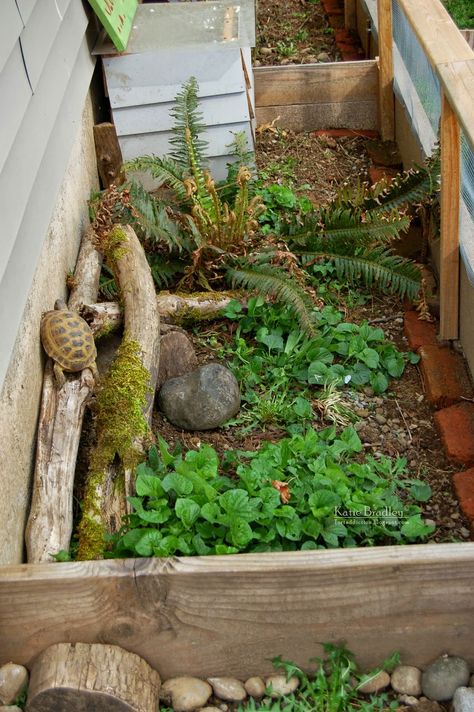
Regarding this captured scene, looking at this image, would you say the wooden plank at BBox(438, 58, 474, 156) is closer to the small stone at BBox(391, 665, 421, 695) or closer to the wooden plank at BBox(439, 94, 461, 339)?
the wooden plank at BBox(439, 94, 461, 339)

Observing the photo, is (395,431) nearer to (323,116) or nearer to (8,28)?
(8,28)

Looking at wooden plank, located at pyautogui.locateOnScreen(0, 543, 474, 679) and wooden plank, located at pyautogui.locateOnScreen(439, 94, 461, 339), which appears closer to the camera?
wooden plank, located at pyautogui.locateOnScreen(0, 543, 474, 679)

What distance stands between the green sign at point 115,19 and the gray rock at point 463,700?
362 centimetres

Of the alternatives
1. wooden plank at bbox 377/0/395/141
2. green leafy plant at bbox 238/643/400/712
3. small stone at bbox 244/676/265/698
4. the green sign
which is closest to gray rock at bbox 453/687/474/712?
green leafy plant at bbox 238/643/400/712

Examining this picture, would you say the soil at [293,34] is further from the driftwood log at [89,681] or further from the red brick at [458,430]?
the driftwood log at [89,681]

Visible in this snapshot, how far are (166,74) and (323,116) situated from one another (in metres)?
1.39

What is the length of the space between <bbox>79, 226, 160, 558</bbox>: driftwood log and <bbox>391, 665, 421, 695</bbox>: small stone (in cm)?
103

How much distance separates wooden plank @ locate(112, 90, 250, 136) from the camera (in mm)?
4711

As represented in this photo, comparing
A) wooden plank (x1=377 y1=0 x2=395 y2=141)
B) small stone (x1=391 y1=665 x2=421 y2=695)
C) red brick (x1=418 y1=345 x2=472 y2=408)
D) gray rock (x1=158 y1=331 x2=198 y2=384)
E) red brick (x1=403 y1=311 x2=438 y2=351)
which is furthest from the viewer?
wooden plank (x1=377 y1=0 x2=395 y2=141)

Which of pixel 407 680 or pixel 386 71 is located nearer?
pixel 407 680

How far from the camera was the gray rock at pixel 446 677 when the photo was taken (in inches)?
98.3

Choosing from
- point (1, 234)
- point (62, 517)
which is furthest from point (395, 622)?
point (1, 234)

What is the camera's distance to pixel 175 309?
13.0ft

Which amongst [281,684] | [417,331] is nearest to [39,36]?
[417,331]
